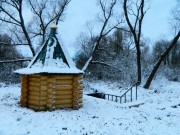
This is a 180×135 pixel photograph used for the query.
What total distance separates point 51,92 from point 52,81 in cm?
53

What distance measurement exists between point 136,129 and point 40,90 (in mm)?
5059

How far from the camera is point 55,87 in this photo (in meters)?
14.3

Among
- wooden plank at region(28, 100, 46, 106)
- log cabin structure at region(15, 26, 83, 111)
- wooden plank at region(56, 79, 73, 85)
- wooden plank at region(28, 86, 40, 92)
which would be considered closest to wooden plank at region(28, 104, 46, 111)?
log cabin structure at region(15, 26, 83, 111)

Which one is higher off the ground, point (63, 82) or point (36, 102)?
point (63, 82)

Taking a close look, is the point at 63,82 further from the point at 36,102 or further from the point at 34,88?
the point at 36,102

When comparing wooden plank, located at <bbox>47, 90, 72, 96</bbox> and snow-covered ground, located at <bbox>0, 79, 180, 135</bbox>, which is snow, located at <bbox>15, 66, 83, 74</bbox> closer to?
wooden plank, located at <bbox>47, 90, 72, 96</bbox>

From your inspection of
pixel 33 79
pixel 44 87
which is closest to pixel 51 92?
pixel 44 87

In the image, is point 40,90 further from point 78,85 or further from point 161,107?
point 161,107

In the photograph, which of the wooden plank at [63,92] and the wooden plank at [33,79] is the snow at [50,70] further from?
the wooden plank at [63,92]

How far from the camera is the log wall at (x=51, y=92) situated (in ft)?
46.4

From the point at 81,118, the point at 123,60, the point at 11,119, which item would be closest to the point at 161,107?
the point at 81,118

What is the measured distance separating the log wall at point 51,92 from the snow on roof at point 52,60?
1.15 ft

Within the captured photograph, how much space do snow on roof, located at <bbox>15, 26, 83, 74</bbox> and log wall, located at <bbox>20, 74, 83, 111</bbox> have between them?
1.15 feet

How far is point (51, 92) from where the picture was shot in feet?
46.2
